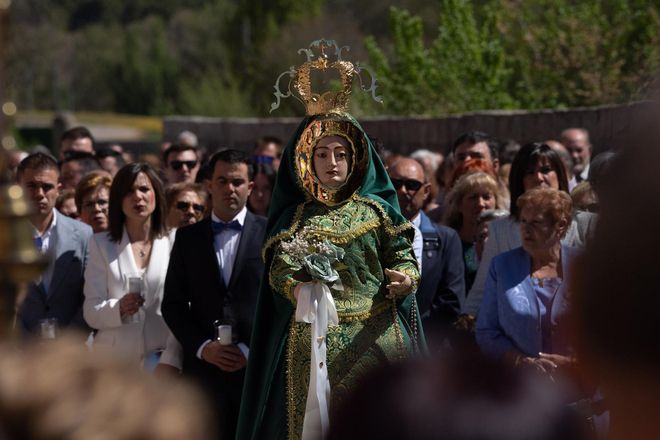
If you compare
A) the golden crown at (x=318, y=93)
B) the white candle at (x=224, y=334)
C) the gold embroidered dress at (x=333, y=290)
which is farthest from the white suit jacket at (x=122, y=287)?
the golden crown at (x=318, y=93)

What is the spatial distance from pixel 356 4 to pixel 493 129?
33.1m

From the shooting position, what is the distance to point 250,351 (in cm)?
585

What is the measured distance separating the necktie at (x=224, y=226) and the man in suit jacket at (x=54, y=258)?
0.89 meters

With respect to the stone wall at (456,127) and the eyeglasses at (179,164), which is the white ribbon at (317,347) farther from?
the eyeglasses at (179,164)

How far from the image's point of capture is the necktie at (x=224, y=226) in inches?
266

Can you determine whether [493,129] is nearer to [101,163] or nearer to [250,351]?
[101,163]

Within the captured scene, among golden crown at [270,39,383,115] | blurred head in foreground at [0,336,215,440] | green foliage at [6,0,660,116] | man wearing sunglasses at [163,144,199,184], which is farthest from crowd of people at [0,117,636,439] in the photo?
blurred head in foreground at [0,336,215,440]

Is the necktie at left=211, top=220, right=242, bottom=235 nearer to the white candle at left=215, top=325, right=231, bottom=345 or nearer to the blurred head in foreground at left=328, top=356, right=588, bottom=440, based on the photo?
the white candle at left=215, top=325, right=231, bottom=345

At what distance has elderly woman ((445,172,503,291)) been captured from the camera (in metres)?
7.55

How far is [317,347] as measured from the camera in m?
5.45

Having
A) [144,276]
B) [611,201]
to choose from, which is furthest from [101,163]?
[611,201]

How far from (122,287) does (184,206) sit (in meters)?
1.31

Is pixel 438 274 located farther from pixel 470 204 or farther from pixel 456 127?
pixel 456 127

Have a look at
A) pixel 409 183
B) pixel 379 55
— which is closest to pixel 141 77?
pixel 379 55
